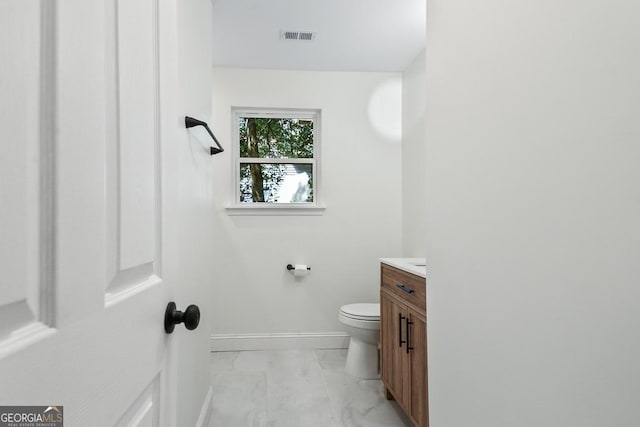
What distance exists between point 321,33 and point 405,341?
2.10 meters

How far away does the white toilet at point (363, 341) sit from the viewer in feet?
8.73

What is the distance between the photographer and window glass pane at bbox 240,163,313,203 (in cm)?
341

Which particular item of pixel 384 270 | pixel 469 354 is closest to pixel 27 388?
pixel 469 354

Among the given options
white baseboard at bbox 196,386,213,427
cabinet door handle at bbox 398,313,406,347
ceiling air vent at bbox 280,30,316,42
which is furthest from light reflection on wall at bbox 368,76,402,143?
white baseboard at bbox 196,386,213,427

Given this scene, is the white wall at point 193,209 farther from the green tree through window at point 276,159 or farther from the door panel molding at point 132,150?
the green tree through window at point 276,159

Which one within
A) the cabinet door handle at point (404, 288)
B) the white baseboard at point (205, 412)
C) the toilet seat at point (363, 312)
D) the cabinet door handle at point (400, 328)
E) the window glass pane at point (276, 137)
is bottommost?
the white baseboard at point (205, 412)

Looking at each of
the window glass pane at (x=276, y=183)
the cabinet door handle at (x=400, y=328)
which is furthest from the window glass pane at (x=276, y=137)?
the cabinet door handle at (x=400, y=328)

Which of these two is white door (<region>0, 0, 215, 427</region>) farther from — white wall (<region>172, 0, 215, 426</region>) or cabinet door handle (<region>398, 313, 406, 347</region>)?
cabinet door handle (<region>398, 313, 406, 347</region>)

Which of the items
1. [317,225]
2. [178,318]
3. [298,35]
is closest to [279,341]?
[317,225]

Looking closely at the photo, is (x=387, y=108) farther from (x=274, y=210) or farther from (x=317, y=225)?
(x=274, y=210)

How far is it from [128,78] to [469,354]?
1.13 m

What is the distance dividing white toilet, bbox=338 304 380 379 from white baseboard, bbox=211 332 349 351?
0.53 meters

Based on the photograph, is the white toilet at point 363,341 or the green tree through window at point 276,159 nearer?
the white toilet at point 363,341

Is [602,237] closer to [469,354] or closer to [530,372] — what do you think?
[530,372]
